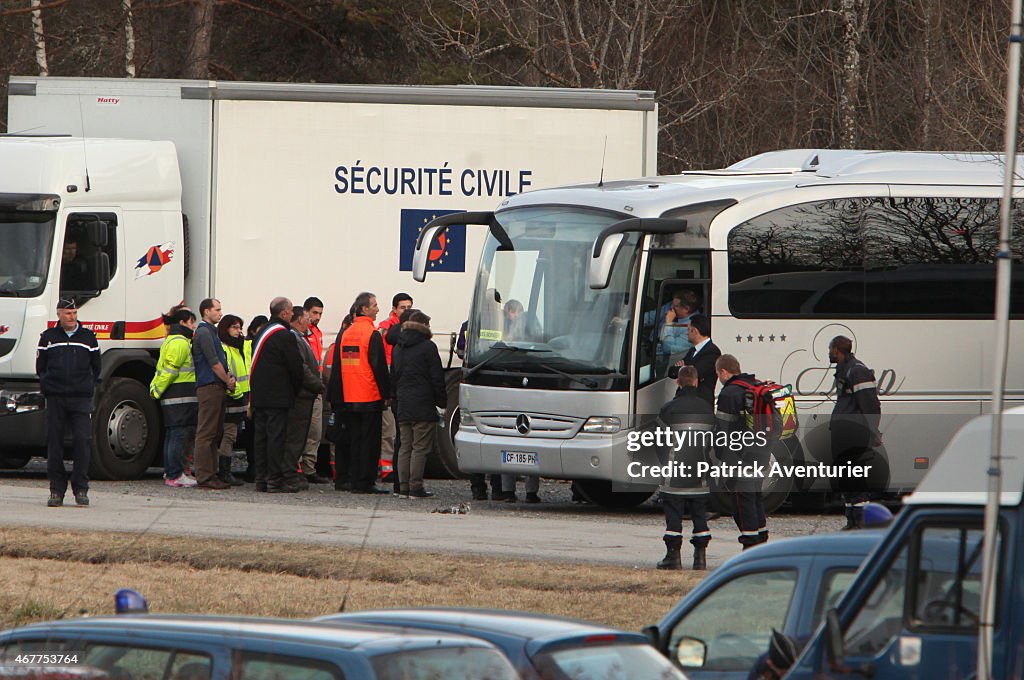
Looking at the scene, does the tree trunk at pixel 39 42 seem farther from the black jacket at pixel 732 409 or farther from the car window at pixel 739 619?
the car window at pixel 739 619

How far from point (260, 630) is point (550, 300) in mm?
11923

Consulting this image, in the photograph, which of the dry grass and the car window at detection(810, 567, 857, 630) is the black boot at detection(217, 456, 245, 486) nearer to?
the dry grass

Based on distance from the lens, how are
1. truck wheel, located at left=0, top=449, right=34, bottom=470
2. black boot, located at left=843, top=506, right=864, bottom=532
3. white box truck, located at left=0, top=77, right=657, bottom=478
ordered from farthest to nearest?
truck wheel, located at left=0, top=449, right=34, bottom=470 → white box truck, located at left=0, top=77, right=657, bottom=478 → black boot, located at left=843, top=506, right=864, bottom=532

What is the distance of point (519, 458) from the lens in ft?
55.2

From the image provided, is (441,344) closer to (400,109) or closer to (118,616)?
(400,109)

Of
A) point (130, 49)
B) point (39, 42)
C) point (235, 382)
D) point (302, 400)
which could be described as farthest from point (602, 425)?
point (130, 49)

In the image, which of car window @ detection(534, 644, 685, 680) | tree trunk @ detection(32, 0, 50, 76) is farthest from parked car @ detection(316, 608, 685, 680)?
tree trunk @ detection(32, 0, 50, 76)

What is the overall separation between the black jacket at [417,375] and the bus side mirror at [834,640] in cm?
1171

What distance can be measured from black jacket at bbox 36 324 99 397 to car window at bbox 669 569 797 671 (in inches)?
377

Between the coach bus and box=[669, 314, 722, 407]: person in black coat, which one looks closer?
box=[669, 314, 722, 407]: person in black coat

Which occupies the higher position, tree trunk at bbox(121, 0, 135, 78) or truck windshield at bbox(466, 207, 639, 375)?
tree trunk at bbox(121, 0, 135, 78)

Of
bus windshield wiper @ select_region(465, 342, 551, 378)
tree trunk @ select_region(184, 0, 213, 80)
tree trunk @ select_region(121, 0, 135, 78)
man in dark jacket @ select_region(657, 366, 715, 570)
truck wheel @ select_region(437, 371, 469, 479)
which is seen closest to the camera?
man in dark jacket @ select_region(657, 366, 715, 570)

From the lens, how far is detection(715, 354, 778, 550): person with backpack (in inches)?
500

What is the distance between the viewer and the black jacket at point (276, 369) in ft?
56.0
